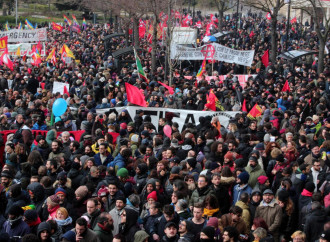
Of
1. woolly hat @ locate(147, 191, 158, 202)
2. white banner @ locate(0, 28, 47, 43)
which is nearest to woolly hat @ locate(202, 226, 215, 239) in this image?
woolly hat @ locate(147, 191, 158, 202)

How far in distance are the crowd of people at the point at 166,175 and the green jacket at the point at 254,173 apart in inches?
0.6

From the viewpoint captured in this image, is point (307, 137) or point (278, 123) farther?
point (278, 123)

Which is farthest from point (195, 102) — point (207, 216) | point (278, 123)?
point (207, 216)

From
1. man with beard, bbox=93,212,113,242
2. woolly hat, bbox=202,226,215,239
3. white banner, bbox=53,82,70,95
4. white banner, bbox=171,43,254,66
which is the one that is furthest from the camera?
white banner, bbox=171,43,254,66

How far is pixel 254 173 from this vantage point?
9625 mm

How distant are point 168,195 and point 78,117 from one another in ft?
21.2

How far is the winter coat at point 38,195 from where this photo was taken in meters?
8.60

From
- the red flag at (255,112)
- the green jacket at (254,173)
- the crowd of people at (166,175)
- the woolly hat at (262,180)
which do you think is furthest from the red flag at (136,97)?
the woolly hat at (262,180)

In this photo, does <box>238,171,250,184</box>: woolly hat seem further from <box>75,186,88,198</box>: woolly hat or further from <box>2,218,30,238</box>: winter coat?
<box>2,218,30,238</box>: winter coat

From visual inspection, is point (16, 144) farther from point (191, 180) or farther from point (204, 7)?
point (204, 7)

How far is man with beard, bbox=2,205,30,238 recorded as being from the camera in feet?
24.6

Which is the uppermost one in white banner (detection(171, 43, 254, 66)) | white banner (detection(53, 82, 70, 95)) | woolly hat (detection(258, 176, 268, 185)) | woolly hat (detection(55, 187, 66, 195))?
white banner (detection(171, 43, 254, 66))

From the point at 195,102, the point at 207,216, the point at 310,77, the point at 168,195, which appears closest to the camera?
the point at 207,216

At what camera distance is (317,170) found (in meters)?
9.48
